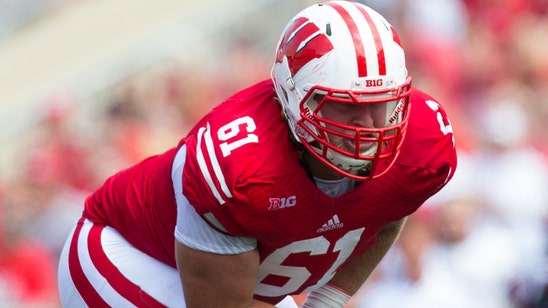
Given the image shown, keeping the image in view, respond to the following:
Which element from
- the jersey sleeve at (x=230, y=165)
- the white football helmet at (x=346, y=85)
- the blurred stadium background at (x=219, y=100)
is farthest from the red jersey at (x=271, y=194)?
the blurred stadium background at (x=219, y=100)

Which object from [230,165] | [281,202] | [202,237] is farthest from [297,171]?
[202,237]

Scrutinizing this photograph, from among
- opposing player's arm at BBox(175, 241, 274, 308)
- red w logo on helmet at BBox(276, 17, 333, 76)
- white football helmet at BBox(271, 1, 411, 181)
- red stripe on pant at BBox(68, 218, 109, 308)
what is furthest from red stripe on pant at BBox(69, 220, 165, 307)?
red w logo on helmet at BBox(276, 17, 333, 76)

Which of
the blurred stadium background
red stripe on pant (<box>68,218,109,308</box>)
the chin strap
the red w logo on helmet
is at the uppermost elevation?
the red w logo on helmet

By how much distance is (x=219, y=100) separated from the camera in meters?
8.19

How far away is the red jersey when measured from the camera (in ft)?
10.2

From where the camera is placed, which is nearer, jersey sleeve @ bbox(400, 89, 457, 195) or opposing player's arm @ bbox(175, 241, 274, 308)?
opposing player's arm @ bbox(175, 241, 274, 308)

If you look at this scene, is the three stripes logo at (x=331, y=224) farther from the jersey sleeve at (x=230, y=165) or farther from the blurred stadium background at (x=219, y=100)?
the blurred stadium background at (x=219, y=100)

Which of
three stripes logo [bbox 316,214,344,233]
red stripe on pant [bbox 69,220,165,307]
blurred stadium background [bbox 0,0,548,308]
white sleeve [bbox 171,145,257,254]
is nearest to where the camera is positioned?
white sleeve [bbox 171,145,257,254]

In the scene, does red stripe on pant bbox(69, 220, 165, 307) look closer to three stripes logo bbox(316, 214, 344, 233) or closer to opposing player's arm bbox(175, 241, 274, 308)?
opposing player's arm bbox(175, 241, 274, 308)

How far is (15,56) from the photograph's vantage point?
1037 cm

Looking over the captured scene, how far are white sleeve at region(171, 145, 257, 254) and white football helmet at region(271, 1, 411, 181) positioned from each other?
0.34 m

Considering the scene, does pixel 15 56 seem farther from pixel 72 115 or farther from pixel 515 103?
pixel 515 103

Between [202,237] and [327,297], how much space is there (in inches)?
28.2

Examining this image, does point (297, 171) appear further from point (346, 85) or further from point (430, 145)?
point (430, 145)
